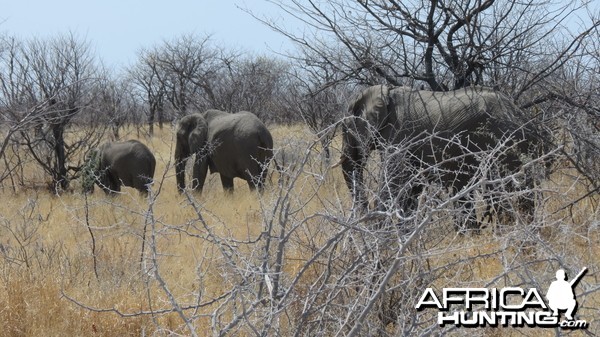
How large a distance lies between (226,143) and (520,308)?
10278 mm

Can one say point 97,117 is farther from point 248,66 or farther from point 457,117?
point 248,66

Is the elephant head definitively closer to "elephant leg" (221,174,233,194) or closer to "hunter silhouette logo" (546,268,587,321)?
"elephant leg" (221,174,233,194)

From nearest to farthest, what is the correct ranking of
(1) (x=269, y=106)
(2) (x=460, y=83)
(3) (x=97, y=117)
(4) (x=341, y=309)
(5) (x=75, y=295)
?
(4) (x=341, y=309) < (5) (x=75, y=295) < (2) (x=460, y=83) < (3) (x=97, y=117) < (1) (x=269, y=106)

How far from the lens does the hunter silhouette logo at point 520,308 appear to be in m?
2.84

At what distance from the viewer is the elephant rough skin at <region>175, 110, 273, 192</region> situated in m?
12.7

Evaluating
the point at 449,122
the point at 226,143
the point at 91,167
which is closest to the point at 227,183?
the point at 226,143

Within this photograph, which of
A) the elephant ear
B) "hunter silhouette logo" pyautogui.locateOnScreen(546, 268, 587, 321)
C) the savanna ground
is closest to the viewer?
"hunter silhouette logo" pyautogui.locateOnScreen(546, 268, 587, 321)

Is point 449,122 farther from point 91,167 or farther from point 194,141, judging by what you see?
point 91,167

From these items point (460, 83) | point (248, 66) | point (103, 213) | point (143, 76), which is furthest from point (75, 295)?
point (143, 76)

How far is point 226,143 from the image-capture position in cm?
1293

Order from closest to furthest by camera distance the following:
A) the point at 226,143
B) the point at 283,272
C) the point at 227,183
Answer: the point at 283,272, the point at 226,143, the point at 227,183

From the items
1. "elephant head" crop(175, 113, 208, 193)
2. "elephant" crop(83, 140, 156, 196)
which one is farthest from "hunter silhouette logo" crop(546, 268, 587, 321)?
"elephant" crop(83, 140, 156, 196)

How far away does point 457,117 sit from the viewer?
7207mm

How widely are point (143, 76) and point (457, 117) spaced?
100.0 ft
